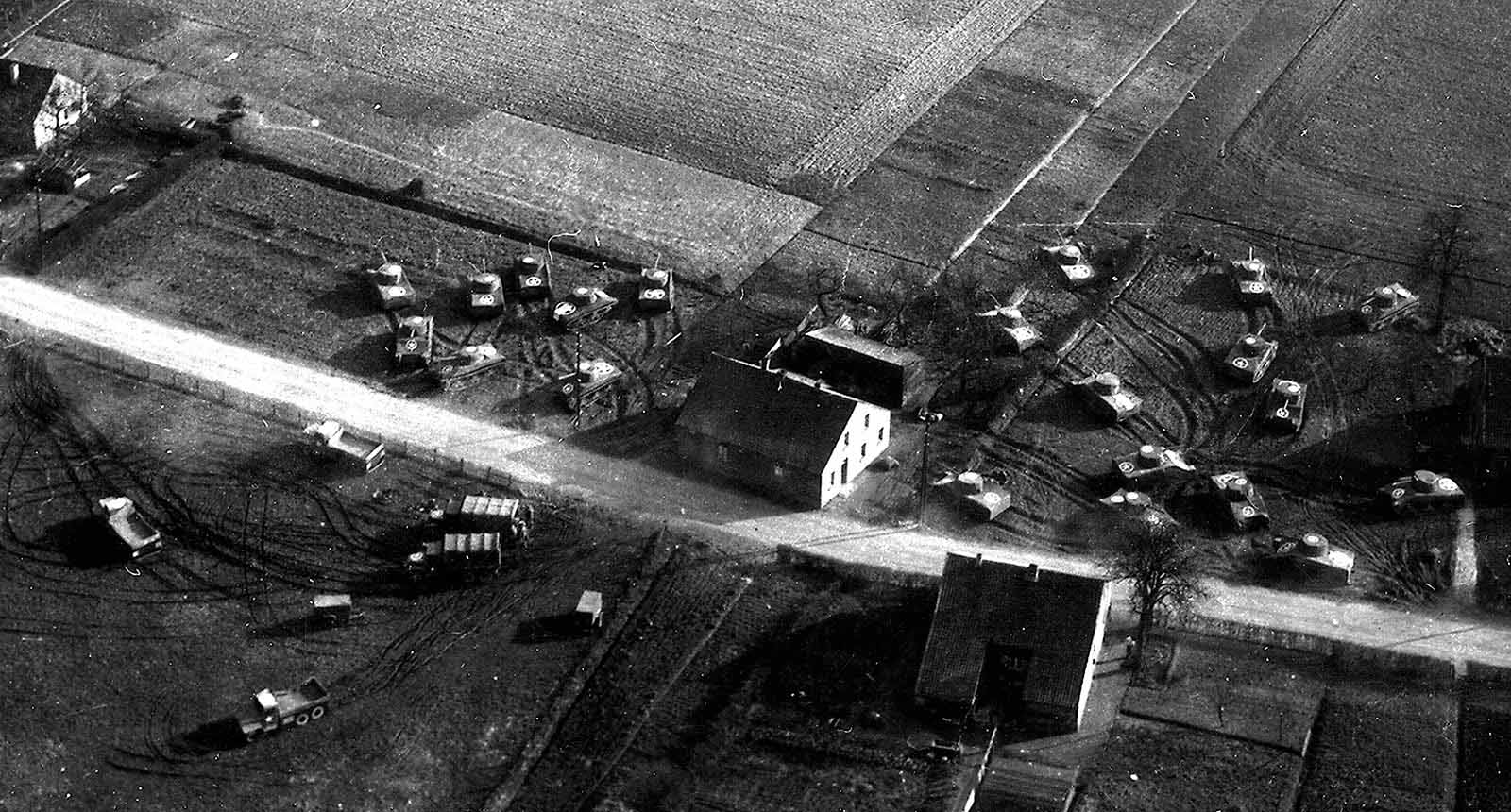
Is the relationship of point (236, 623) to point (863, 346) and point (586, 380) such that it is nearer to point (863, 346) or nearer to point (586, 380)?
point (586, 380)

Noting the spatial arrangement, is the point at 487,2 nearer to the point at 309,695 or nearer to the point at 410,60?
the point at 410,60

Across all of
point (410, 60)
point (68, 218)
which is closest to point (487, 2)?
point (410, 60)

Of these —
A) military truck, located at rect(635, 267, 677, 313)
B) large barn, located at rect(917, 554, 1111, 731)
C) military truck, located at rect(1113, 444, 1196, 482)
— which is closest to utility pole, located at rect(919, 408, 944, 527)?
military truck, located at rect(1113, 444, 1196, 482)

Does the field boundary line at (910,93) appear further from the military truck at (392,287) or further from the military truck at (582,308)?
the military truck at (392,287)

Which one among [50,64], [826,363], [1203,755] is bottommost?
[1203,755]

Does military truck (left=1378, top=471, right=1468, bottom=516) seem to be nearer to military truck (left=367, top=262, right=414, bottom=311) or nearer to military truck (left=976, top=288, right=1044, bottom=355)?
military truck (left=976, top=288, right=1044, bottom=355)

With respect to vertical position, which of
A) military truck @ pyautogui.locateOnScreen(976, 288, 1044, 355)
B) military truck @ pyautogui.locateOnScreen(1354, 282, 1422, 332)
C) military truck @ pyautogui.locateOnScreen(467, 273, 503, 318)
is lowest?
military truck @ pyautogui.locateOnScreen(467, 273, 503, 318)
